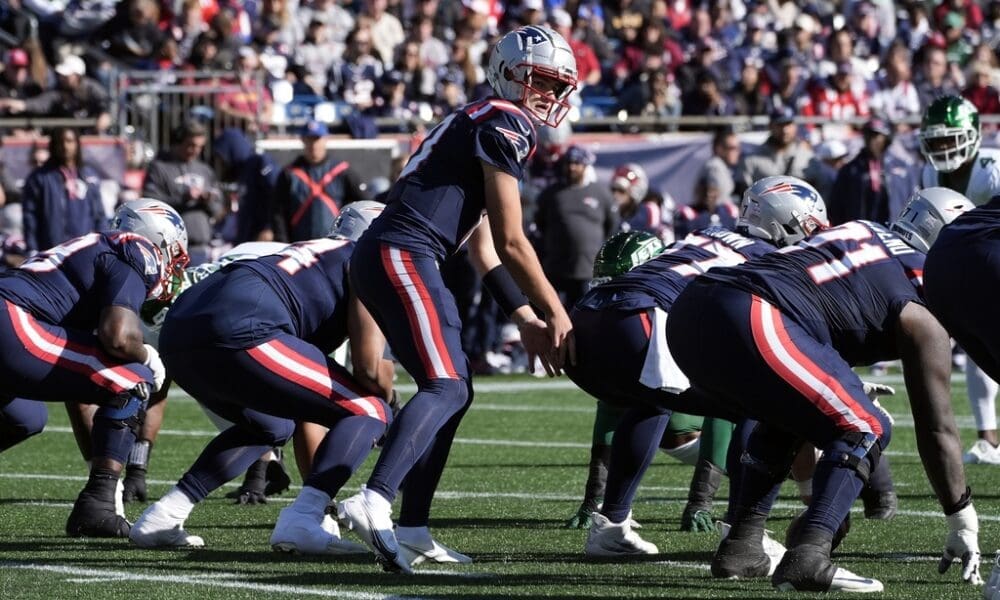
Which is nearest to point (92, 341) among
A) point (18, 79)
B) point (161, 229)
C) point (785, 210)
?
point (161, 229)

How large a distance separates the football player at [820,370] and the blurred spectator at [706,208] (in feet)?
24.5

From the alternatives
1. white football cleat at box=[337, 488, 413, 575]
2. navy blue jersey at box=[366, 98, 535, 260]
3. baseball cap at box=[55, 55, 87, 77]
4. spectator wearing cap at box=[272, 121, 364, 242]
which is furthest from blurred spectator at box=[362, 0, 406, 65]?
white football cleat at box=[337, 488, 413, 575]

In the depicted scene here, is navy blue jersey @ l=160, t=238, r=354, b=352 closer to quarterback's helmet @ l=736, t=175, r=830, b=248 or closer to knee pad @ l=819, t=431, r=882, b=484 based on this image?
quarterback's helmet @ l=736, t=175, r=830, b=248

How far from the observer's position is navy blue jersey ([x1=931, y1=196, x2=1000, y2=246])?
4.64m

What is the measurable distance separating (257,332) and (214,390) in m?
0.28

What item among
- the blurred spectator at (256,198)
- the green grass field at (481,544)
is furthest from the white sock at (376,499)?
the blurred spectator at (256,198)

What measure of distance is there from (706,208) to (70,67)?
609cm

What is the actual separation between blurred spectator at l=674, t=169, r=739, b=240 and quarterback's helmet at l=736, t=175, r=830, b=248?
678cm

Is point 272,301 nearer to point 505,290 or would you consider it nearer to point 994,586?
point 505,290

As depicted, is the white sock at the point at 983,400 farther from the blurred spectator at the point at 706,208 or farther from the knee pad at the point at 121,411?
the knee pad at the point at 121,411

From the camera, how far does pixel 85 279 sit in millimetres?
6363

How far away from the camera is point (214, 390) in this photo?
579cm

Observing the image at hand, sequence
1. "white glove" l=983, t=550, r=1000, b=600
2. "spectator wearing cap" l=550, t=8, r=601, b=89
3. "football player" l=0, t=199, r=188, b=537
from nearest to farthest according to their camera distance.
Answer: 1. "white glove" l=983, t=550, r=1000, b=600
2. "football player" l=0, t=199, r=188, b=537
3. "spectator wearing cap" l=550, t=8, r=601, b=89

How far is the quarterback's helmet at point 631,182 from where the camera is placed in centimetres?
1410
